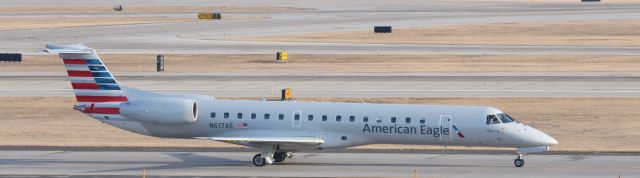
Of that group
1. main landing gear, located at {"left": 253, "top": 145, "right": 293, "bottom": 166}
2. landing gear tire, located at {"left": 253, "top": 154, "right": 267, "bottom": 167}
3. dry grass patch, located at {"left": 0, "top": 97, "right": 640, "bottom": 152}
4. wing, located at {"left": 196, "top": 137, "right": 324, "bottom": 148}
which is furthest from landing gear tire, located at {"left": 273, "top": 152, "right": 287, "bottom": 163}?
dry grass patch, located at {"left": 0, "top": 97, "right": 640, "bottom": 152}

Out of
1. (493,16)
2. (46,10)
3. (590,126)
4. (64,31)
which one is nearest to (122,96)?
(590,126)

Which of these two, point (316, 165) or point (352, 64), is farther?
point (352, 64)

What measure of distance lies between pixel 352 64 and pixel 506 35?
36.3 meters

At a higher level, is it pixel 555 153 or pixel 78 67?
pixel 78 67

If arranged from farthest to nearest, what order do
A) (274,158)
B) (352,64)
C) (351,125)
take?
(352,64), (274,158), (351,125)

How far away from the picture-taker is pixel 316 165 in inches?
2064

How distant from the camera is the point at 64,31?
464ft

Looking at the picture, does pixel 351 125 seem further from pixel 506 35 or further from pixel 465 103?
pixel 506 35

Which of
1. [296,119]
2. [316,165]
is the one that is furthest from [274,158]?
[296,119]

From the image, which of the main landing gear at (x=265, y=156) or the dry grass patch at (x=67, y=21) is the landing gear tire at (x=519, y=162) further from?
the dry grass patch at (x=67, y=21)

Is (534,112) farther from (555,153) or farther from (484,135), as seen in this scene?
(484,135)

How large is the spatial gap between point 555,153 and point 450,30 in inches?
3458

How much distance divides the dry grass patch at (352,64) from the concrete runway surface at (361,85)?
5546 millimetres

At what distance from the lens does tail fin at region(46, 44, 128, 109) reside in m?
52.4
